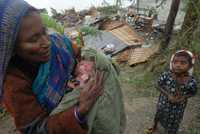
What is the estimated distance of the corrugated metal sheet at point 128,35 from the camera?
848cm

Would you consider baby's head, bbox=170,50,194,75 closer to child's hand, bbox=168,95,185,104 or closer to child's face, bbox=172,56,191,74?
child's face, bbox=172,56,191,74

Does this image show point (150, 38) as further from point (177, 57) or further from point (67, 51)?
point (67, 51)

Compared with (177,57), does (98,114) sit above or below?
above

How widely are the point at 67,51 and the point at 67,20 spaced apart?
11.7 meters

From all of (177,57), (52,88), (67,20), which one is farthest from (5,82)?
(67,20)

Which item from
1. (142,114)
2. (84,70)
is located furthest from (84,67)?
(142,114)

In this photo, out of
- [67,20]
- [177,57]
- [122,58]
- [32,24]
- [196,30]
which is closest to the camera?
[32,24]

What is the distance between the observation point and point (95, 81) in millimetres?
1252

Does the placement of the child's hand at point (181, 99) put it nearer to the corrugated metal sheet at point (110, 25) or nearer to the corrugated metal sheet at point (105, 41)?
the corrugated metal sheet at point (105, 41)

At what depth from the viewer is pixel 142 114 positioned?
4066 millimetres

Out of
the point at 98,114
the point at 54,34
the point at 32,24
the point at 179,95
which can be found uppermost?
the point at 32,24

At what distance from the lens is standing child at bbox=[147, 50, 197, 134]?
107 inches

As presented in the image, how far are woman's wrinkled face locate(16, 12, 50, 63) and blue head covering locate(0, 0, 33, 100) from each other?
29 mm

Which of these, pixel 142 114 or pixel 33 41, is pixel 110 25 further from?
pixel 33 41
